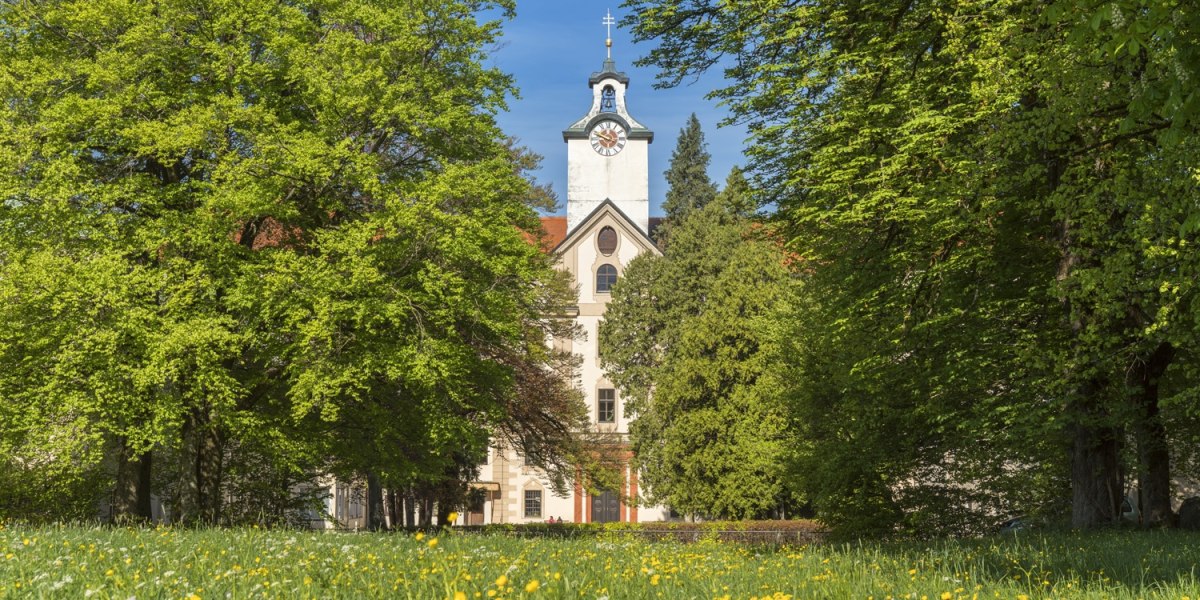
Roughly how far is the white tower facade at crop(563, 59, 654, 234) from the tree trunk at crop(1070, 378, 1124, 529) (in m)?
43.9

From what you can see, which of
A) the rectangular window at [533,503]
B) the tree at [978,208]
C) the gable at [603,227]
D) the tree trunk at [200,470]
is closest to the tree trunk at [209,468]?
the tree trunk at [200,470]

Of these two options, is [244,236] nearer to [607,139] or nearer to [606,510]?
[606,510]

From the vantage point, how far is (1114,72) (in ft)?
43.8

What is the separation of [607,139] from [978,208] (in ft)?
154

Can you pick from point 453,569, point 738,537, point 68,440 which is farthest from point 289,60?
point 738,537

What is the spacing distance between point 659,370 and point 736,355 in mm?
3686

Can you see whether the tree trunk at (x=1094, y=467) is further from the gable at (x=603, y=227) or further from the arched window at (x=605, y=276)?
the arched window at (x=605, y=276)

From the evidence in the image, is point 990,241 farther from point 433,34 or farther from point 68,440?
point 68,440

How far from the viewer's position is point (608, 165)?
61625 millimetres

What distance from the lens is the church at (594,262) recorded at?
5356cm

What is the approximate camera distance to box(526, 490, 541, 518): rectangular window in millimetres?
54188

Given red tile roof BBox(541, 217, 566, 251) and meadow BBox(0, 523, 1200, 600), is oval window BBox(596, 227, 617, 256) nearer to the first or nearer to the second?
red tile roof BBox(541, 217, 566, 251)

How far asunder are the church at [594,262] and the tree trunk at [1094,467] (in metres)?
31.5

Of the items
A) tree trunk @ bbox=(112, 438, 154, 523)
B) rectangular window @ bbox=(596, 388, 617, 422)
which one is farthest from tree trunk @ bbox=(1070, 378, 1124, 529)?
rectangular window @ bbox=(596, 388, 617, 422)
